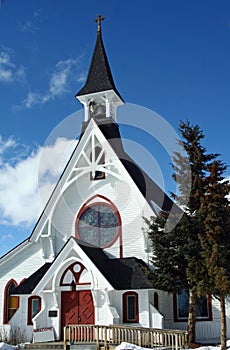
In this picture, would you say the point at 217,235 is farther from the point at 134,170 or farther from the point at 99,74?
the point at 99,74

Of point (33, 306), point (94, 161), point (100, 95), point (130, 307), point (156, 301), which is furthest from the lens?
point (100, 95)

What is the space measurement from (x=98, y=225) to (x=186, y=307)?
20.5ft

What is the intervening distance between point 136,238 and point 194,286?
18.0 ft

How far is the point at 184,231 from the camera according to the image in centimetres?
2198

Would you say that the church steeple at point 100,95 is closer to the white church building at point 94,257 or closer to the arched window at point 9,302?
the white church building at point 94,257

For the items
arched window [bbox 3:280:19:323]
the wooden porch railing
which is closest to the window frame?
the wooden porch railing

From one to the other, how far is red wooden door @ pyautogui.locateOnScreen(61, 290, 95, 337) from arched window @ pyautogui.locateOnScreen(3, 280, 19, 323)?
3.99 meters

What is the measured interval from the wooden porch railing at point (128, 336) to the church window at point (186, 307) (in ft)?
11.7

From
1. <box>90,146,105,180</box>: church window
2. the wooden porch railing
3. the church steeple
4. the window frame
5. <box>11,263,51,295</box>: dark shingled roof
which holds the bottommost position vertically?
the wooden porch railing

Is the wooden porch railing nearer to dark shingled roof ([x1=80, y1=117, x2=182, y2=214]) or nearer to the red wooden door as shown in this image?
the red wooden door

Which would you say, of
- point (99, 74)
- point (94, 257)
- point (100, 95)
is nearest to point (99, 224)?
point (94, 257)

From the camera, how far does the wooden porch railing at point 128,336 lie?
1909cm

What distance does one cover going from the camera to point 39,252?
27172 mm

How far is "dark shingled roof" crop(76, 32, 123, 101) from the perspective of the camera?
30984 mm
